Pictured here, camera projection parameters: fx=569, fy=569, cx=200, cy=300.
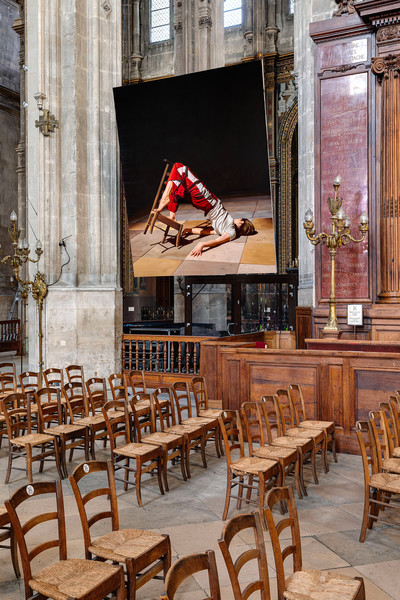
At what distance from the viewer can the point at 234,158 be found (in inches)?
451

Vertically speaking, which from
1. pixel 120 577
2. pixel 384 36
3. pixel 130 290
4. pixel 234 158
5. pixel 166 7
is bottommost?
pixel 120 577

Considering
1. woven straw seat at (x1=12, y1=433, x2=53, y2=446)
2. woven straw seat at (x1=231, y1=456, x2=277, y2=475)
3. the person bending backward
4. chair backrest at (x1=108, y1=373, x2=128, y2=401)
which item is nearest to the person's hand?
the person bending backward

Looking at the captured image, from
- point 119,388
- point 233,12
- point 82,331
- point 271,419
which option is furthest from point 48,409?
point 233,12

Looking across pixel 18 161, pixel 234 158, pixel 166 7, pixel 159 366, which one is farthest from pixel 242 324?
pixel 166 7

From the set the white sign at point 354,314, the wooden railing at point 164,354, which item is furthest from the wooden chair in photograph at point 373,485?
the wooden railing at point 164,354

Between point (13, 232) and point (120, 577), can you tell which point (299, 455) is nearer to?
point (120, 577)

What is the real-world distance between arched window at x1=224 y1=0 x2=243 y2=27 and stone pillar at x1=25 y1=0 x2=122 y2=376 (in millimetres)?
9321

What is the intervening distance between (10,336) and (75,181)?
8.40 m

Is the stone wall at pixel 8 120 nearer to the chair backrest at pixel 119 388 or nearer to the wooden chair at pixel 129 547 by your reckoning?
the chair backrest at pixel 119 388

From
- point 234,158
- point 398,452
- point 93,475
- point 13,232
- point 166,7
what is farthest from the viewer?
point 166,7

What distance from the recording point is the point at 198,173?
11.9 metres

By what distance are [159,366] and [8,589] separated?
8.05m

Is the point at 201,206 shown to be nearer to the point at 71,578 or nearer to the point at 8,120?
the point at 71,578

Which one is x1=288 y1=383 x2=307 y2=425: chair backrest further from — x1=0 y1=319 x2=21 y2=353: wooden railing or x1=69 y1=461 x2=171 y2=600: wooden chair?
x1=0 y1=319 x2=21 y2=353: wooden railing
